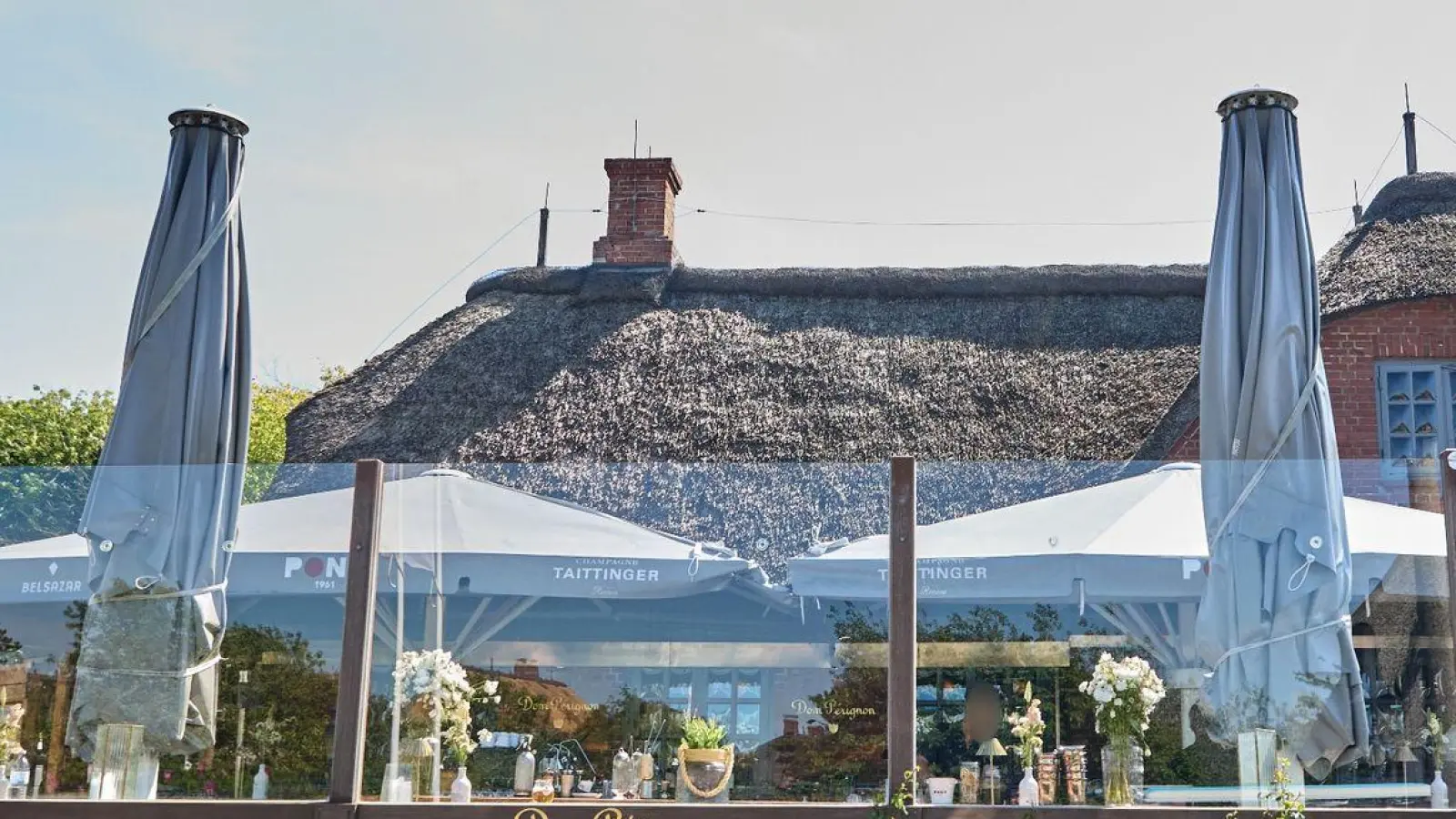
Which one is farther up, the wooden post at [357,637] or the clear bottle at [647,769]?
the wooden post at [357,637]

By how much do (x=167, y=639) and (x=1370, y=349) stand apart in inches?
277

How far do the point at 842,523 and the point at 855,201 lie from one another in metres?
8.58

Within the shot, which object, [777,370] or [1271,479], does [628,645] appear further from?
[777,370]

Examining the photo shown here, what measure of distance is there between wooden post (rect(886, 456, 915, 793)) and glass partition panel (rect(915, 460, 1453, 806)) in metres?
0.05

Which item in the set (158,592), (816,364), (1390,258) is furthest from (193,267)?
(1390,258)

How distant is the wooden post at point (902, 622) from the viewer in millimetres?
4586

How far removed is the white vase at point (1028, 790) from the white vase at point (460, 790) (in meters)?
1.76

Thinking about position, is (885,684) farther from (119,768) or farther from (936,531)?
(119,768)

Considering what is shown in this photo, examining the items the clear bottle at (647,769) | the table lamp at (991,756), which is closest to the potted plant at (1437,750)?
the table lamp at (991,756)

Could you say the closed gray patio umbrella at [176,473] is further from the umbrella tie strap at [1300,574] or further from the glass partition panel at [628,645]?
the umbrella tie strap at [1300,574]

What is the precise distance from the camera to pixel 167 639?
4898 mm

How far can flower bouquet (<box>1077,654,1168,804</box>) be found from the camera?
15.1ft

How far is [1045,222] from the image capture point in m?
A: 14.2

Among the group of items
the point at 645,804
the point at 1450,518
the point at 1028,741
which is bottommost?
the point at 645,804
